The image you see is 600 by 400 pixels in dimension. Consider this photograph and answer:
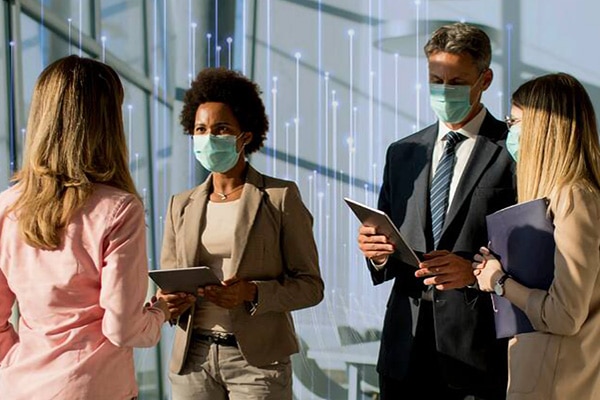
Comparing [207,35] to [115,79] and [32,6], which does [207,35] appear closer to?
[32,6]

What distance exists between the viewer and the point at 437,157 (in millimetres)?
2920

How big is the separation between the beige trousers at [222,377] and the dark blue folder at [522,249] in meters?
0.76

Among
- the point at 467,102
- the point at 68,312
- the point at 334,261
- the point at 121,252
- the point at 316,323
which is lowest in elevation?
the point at 316,323

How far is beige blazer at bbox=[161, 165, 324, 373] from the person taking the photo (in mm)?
2926

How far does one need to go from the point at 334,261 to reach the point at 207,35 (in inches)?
50.5

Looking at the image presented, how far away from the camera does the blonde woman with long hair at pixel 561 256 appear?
2.33 m

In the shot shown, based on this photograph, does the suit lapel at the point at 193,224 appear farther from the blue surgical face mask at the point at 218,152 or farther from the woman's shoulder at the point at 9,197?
the woman's shoulder at the point at 9,197

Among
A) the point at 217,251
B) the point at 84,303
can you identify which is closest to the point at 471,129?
the point at 217,251

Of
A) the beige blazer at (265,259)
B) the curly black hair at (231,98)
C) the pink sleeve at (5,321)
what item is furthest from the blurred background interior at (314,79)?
the pink sleeve at (5,321)

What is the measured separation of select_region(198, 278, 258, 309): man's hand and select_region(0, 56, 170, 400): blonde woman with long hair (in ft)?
1.81

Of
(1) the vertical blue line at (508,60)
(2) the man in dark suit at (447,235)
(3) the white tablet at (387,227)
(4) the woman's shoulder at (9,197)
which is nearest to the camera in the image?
(4) the woman's shoulder at (9,197)

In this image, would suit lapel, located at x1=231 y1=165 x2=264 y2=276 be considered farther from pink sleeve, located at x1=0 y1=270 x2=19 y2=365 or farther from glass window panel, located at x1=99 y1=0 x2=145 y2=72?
glass window panel, located at x1=99 y1=0 x2=145 y2=72

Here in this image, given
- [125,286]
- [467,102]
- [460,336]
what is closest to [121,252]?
[125,286]

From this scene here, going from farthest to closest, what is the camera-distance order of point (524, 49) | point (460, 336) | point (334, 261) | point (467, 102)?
point (334, 261) → point (524, 49) → point (467, 102) → point (460, 336)
